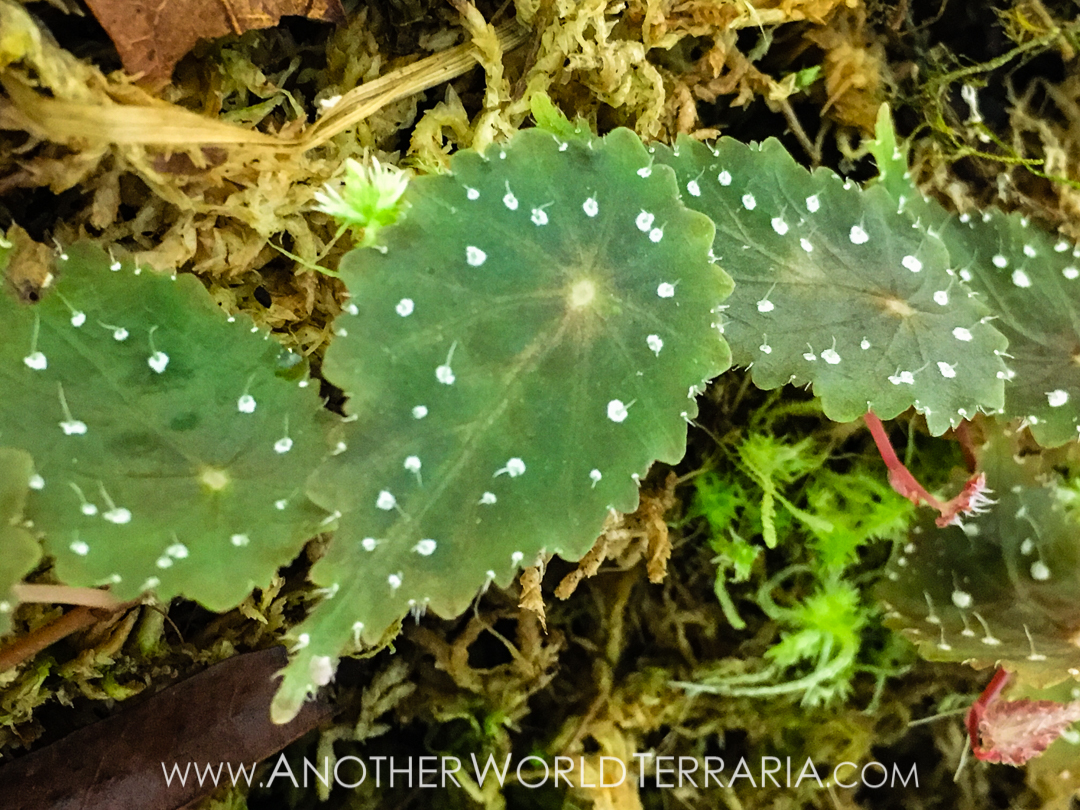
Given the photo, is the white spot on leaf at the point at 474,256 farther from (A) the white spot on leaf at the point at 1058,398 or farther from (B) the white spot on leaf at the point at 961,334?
(A) the white spot on leaf at the point at 1058,398

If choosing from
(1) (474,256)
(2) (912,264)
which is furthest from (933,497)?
(1) (474,256)

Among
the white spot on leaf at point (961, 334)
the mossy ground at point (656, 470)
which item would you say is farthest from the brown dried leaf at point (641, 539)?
the white spot on leaf at point (961, 334)

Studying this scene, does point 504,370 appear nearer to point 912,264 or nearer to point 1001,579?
point 912,264

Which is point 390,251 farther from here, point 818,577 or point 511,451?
point 818,577

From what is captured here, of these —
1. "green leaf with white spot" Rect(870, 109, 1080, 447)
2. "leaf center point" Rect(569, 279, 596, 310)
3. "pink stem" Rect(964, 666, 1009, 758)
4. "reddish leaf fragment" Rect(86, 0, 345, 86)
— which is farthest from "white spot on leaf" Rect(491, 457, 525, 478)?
"pink stem" Rect(964, 666, 1009, 758)

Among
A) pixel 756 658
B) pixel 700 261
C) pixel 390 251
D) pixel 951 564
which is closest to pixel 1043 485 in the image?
pixel 951 564

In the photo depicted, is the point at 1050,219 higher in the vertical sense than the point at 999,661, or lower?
higher

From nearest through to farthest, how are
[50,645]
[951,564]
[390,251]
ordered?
[390,251]
[50,645]
[951,564]
